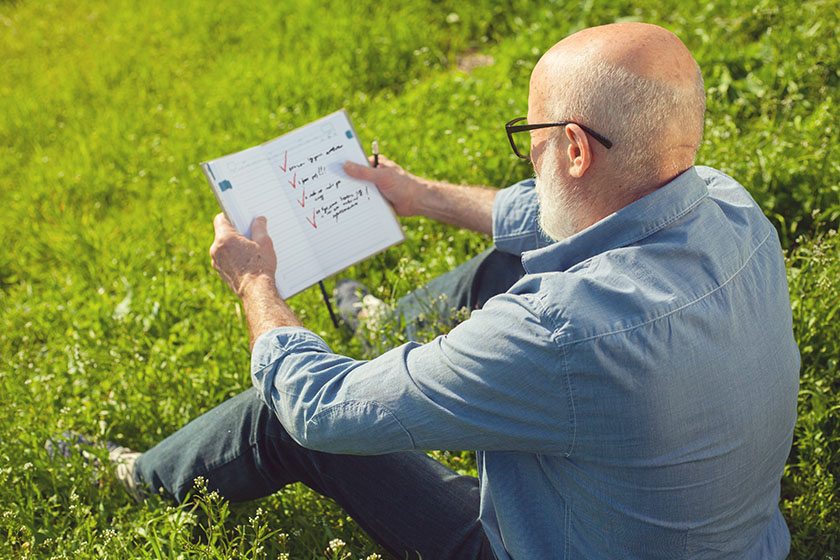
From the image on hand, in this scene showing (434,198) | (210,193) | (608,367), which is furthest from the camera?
(210,193)

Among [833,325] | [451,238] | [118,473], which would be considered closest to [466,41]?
[451,238]

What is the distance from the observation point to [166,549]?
232cm

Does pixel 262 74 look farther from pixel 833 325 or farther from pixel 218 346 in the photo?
pixel 833 325

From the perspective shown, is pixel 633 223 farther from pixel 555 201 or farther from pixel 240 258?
pixel 240 258

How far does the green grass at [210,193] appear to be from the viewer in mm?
2414

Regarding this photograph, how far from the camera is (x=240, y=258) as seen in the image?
92.0 inches

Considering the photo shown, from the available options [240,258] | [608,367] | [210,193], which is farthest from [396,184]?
[210,193]

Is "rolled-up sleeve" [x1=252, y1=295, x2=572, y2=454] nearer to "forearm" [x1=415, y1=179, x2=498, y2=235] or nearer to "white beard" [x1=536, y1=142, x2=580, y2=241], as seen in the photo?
"white beard" [x1=536, y1=142, x2=580, y2=241]

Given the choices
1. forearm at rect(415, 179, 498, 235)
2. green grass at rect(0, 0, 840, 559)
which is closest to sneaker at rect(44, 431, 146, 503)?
green grass at rect(0, 0, 840, 559)

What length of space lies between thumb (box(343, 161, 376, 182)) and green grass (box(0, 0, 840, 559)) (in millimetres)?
447

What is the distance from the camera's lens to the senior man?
57.1 inches

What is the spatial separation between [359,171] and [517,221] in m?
0.63

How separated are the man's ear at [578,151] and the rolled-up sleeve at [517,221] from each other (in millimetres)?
824

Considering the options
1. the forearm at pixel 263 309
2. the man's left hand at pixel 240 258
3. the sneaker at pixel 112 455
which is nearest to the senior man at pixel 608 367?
the forearm at pixel 263 309
